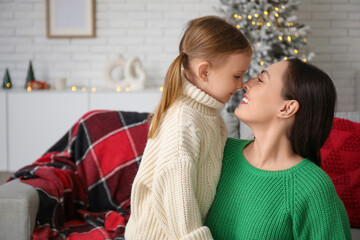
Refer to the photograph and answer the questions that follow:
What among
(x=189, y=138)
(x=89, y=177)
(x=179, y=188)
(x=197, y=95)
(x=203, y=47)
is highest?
(x=203, y=47)

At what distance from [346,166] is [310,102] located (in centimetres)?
84

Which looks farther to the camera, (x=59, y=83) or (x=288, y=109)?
(x=59, y=83)

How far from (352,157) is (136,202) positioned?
1.13m

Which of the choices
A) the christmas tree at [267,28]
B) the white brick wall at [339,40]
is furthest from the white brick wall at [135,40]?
the christmas tree at [267,28]

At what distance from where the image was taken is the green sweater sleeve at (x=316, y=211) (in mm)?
1274

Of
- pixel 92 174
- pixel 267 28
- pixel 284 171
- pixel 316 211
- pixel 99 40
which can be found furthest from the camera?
pixel 99 40

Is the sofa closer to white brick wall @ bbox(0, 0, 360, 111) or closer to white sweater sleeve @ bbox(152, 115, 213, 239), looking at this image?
white sweater sleeve @ bbox(152, 115, 213, 239)

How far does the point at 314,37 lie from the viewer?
5047 millimetres

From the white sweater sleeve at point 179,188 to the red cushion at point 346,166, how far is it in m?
0.94

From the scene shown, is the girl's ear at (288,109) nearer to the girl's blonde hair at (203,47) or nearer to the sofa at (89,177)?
the girl's blonde hair at (203,47)

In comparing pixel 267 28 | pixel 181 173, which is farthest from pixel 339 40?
pixel 181 173

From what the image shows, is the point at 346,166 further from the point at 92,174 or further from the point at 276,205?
the point at 92,174

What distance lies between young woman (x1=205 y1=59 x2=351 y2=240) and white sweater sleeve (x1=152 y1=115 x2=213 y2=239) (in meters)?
0.15

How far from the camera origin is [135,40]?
16.4 ft
